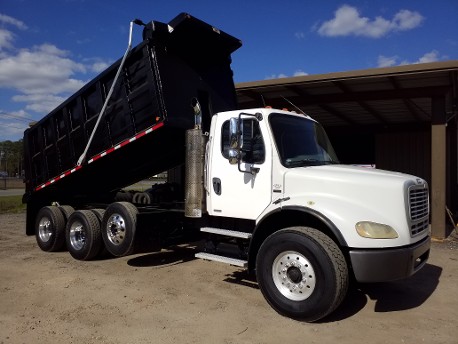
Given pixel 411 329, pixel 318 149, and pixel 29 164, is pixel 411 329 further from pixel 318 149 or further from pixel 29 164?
pixel 29 164

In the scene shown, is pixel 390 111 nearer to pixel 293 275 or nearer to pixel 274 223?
pixel 274 223

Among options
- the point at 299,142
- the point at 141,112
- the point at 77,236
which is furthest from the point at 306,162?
the point at 77,236

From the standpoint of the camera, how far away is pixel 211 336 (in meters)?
4.27

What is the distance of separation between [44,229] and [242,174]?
5.24m

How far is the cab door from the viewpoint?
5.38 meters

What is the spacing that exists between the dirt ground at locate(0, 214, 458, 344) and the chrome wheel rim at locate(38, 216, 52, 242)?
3.63ft

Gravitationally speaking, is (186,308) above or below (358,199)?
below

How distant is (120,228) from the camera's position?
7.01 m

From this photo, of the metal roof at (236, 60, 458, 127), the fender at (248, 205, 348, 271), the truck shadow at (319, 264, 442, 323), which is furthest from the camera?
the metal roof at (236, 60, 458, 127)

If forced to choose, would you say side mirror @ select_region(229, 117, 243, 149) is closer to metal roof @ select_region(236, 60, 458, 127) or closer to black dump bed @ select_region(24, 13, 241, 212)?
black dump bed @ select_region(24, 13, 241, 212)

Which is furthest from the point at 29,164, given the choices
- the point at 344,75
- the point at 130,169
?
the point at 344,75

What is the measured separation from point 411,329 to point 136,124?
15.6 ft

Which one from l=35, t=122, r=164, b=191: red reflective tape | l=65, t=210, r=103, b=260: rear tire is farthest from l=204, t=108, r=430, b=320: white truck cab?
l=65, t=210, r=103, b=260: rear tire

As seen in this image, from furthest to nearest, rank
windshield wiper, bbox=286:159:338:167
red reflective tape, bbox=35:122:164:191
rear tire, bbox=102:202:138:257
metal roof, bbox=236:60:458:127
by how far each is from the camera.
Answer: metal roof, bbox=236:60:458:127 → rear tire, bbox=102:202:138:257 → red reflective tape, bbox=35:122:164:191 → windshield wiper, bbox=286:159:338:167
